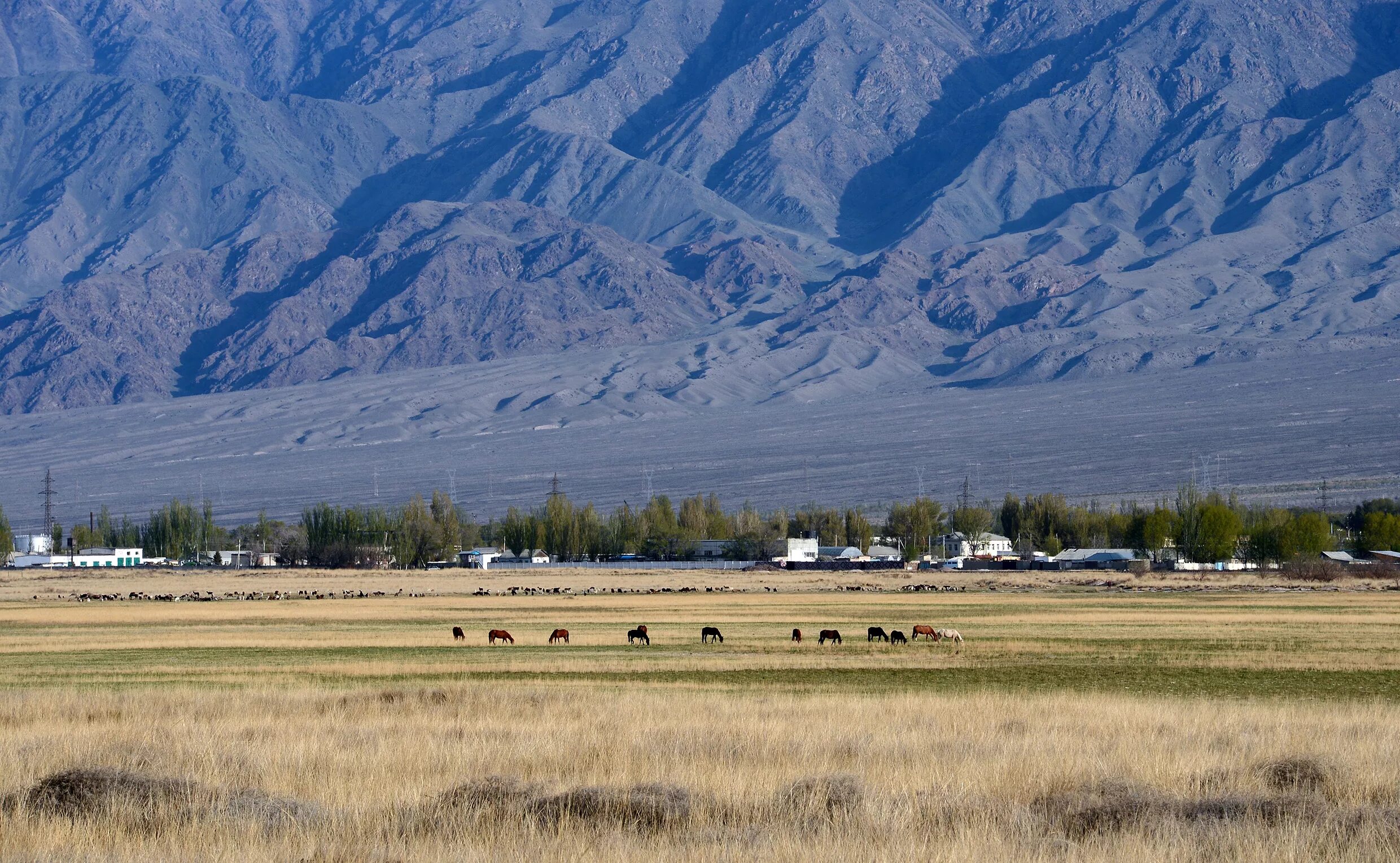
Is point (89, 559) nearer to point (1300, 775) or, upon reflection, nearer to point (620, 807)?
point (620, 807)

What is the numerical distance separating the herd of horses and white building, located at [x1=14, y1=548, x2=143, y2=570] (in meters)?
131

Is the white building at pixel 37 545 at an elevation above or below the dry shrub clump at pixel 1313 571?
above

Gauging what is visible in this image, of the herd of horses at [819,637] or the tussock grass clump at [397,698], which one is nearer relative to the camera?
the tussock grass clump at [397,698]

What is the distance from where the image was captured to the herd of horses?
145ft

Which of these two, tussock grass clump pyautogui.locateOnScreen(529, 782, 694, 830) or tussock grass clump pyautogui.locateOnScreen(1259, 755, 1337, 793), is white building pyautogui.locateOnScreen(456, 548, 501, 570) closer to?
tussock grass clump pyautogui.locateOnScreen(1259, 755, 1337, 793)

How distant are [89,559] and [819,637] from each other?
14102 cm

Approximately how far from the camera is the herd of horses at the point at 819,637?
44094 millimetres

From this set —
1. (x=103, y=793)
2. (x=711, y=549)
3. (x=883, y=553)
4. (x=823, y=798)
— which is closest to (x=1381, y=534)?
(x=883, y=553)

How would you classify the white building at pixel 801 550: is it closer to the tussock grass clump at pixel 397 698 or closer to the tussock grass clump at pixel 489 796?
the tussock grass clump at pixel 397 698

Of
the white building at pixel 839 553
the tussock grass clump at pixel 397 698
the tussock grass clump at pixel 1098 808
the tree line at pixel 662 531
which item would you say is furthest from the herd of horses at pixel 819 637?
the white building at pixel 839 553

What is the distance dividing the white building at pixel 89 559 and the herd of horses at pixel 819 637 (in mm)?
131067

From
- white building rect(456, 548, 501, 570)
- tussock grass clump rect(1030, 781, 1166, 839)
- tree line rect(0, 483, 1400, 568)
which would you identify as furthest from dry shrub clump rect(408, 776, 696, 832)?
white building rect(456, 548, 501, 570)

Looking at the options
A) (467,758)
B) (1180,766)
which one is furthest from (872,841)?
(467,758)

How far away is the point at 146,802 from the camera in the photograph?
1636 cm
